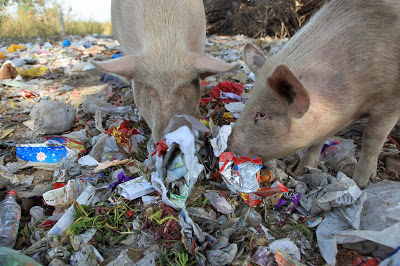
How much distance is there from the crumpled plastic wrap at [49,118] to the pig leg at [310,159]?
2.85m

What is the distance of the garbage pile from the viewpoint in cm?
186

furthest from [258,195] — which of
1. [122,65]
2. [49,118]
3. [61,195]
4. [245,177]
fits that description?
[49,118]

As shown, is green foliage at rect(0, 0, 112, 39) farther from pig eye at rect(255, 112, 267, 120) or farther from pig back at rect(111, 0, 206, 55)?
pig eye at rect(255, 112, 267, 120)

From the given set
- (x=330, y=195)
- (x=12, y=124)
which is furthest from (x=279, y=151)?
(x=12, y=124)

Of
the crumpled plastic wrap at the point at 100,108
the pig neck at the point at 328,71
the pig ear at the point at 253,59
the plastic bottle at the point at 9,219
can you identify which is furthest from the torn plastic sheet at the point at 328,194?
the crumpled plastic wrap at the point at 100,108

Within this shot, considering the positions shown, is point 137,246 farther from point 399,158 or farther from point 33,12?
point 33,12

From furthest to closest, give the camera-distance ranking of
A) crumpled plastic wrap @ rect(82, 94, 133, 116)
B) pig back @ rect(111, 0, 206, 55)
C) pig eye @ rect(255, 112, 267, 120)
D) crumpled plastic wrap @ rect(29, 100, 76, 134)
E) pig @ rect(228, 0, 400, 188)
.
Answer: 1. crumpled plastic wrap @ rect(82, 94, 133, 116)
2. crumpled plastic wrap @ rect(29, 100, 76, 134)
3. pig back @ rect(111, 0, 206, 55)
4. pig eye @ rect(255, 112, 267, 120)
5. pig @ rect(228, 0, 400, 188)

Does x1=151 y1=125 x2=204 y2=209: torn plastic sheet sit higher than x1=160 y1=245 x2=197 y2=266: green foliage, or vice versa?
x1=151 y1=125 x2=204 y2=209: torn plastic sheet

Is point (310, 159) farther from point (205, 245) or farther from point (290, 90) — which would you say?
point (205, 245)

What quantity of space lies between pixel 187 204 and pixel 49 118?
2264 mm

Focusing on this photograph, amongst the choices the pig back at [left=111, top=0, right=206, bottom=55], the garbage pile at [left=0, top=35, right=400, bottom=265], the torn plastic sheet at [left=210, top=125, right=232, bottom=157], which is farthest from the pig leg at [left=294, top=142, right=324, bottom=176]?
the pig back at [left=111, top=0, right=206, bottom=55]

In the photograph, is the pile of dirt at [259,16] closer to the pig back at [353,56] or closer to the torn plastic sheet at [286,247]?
the pig back at [353,56]

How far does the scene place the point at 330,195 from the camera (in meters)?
2.12

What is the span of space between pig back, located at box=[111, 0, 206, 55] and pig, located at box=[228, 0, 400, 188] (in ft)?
3.61
